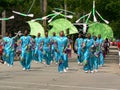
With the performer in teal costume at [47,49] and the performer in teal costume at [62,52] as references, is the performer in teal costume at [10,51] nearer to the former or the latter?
the performer in teal costume at [47,49]

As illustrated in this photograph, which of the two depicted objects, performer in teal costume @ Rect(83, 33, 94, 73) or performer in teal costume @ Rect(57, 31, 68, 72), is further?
performer in teal costume @ Rect(83, 33, 94, 73)

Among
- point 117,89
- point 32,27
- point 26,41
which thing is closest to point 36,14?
point 32,27

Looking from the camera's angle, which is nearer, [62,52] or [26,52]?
[62,52]

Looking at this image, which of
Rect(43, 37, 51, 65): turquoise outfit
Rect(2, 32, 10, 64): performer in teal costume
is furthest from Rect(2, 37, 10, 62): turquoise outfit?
Rect(43, 37, 51, 65): turquoise outfit

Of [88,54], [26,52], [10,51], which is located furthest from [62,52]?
[10,51]

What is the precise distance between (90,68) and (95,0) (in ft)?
84.1

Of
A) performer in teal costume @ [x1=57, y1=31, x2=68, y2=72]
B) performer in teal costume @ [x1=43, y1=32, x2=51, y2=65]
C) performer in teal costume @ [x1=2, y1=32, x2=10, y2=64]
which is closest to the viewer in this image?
performer in teal costume @ [x1=57, y1=31, x2=68, y2=72]

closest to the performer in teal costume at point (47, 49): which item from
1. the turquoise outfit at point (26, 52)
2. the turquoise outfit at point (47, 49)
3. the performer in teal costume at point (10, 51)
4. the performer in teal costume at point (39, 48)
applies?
the turquoise outfit at point (47, 49)

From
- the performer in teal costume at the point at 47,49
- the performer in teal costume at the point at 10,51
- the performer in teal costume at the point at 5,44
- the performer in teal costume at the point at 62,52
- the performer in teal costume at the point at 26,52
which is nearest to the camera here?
the performer in teal costume at the point at 62,52

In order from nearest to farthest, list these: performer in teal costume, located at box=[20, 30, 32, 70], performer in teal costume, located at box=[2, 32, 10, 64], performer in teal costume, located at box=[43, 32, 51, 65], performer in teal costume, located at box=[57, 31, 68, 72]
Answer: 1. performer in teal costume, located at box=[57, 31, 68, 72]
2. performer in teal costume, located at box=[20, 30, 32, 70]
3. performer in teal costume, located at box=[2, 32, 10, 64]
4. performer in teal costume, located at box=[43, 32, 51, 65]

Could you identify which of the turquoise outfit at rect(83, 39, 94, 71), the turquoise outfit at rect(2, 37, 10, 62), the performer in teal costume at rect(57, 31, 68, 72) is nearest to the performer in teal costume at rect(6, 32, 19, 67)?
the turquoise outfit at rect(2, 37, 10, 62)

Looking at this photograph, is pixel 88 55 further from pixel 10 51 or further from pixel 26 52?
pixel 10 51

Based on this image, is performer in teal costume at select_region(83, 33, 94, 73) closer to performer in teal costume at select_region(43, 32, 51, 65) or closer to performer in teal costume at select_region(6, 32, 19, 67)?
performer in teal costume at select_region(6, 32, 19, 67)

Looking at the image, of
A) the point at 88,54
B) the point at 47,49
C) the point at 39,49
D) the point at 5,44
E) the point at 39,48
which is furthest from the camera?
the point at 39,49
